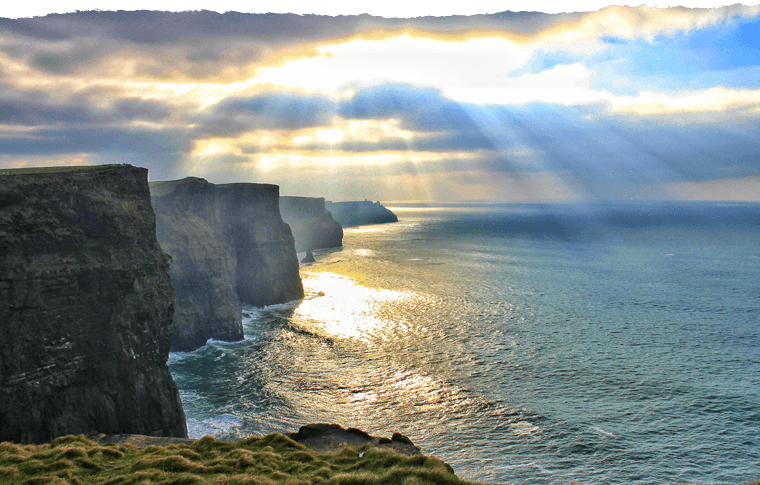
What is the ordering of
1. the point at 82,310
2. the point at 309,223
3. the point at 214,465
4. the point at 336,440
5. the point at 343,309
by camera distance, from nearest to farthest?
the point at 214,465 → the point at 336,440 → the point at 82,310 → the point at 343,309 → the point at 309,223

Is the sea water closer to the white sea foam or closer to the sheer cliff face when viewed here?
the white sea foam

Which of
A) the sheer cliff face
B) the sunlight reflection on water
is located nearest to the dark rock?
the sheer cliff face

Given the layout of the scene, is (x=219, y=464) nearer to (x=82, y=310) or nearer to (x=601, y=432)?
(x=82, y=310)

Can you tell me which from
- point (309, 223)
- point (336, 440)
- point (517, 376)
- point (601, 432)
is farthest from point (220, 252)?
point (309, 223)

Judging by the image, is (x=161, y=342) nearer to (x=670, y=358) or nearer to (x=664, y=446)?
(x=664, y=446)

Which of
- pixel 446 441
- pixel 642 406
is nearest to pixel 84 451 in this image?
pixel 446 441
